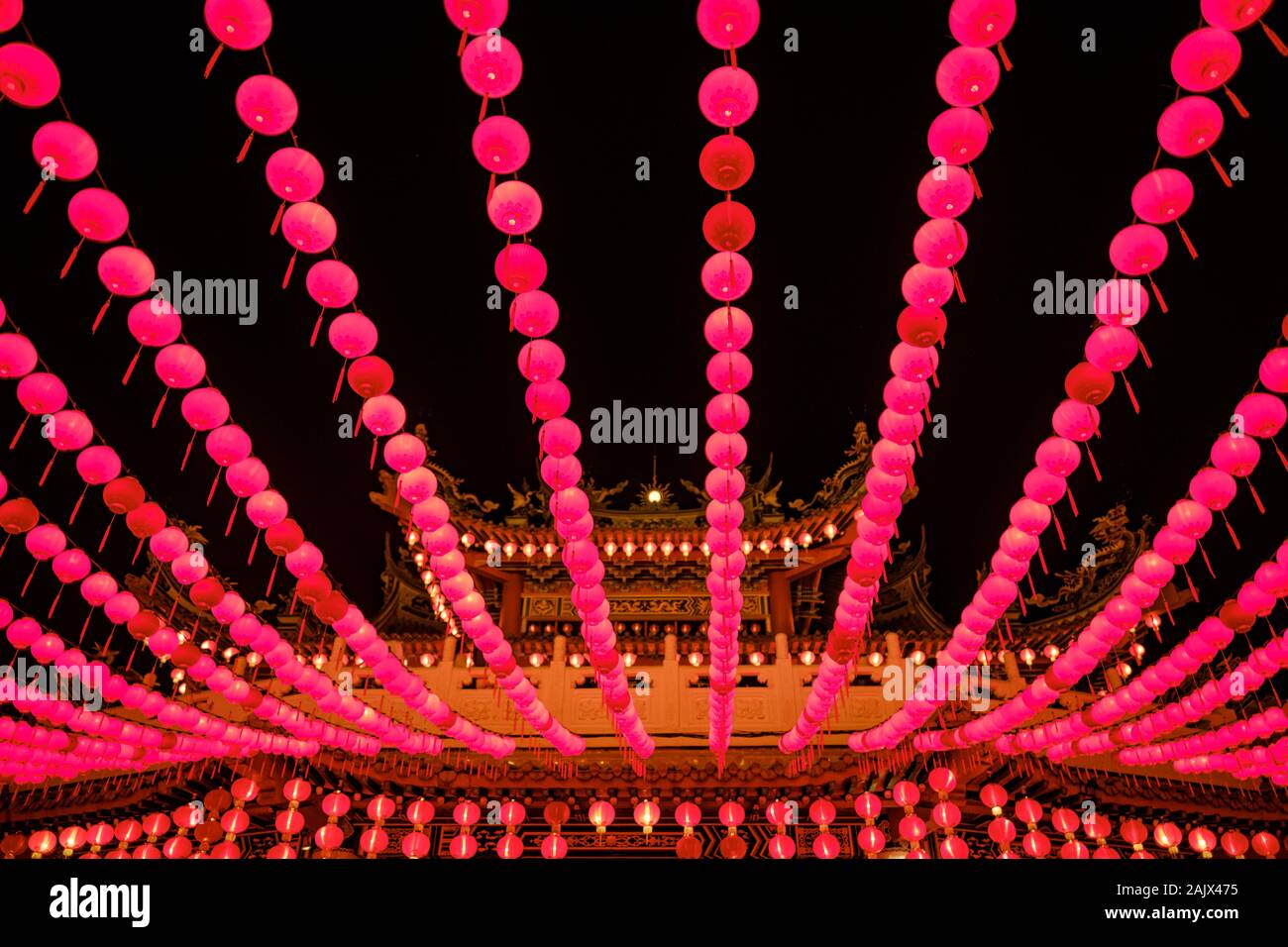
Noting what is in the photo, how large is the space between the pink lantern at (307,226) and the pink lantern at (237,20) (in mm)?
739

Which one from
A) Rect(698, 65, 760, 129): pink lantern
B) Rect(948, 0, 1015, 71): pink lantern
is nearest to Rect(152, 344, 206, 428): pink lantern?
Rect(698, 65, 760, 129): pink lantern

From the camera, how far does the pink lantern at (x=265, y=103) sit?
122 inches

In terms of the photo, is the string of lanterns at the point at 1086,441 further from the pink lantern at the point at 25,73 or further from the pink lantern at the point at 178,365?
the pink lantern at the point at 178,365

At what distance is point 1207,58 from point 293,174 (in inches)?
126

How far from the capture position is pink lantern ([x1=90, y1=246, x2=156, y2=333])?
3639mm

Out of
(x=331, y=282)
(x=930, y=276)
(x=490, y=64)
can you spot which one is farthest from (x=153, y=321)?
(x=930, y=276)

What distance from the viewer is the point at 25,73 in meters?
2.82

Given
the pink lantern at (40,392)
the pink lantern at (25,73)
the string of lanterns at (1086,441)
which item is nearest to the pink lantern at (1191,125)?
the string of lanterns at (1086,441)

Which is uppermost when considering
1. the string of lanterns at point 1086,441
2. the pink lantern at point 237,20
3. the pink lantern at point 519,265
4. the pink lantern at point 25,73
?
the pink lantern at point 237,20

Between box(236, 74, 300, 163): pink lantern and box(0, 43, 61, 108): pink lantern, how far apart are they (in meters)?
0.56

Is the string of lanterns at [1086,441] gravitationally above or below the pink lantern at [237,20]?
below

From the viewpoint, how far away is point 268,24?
114 inches

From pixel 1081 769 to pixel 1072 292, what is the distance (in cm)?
490
